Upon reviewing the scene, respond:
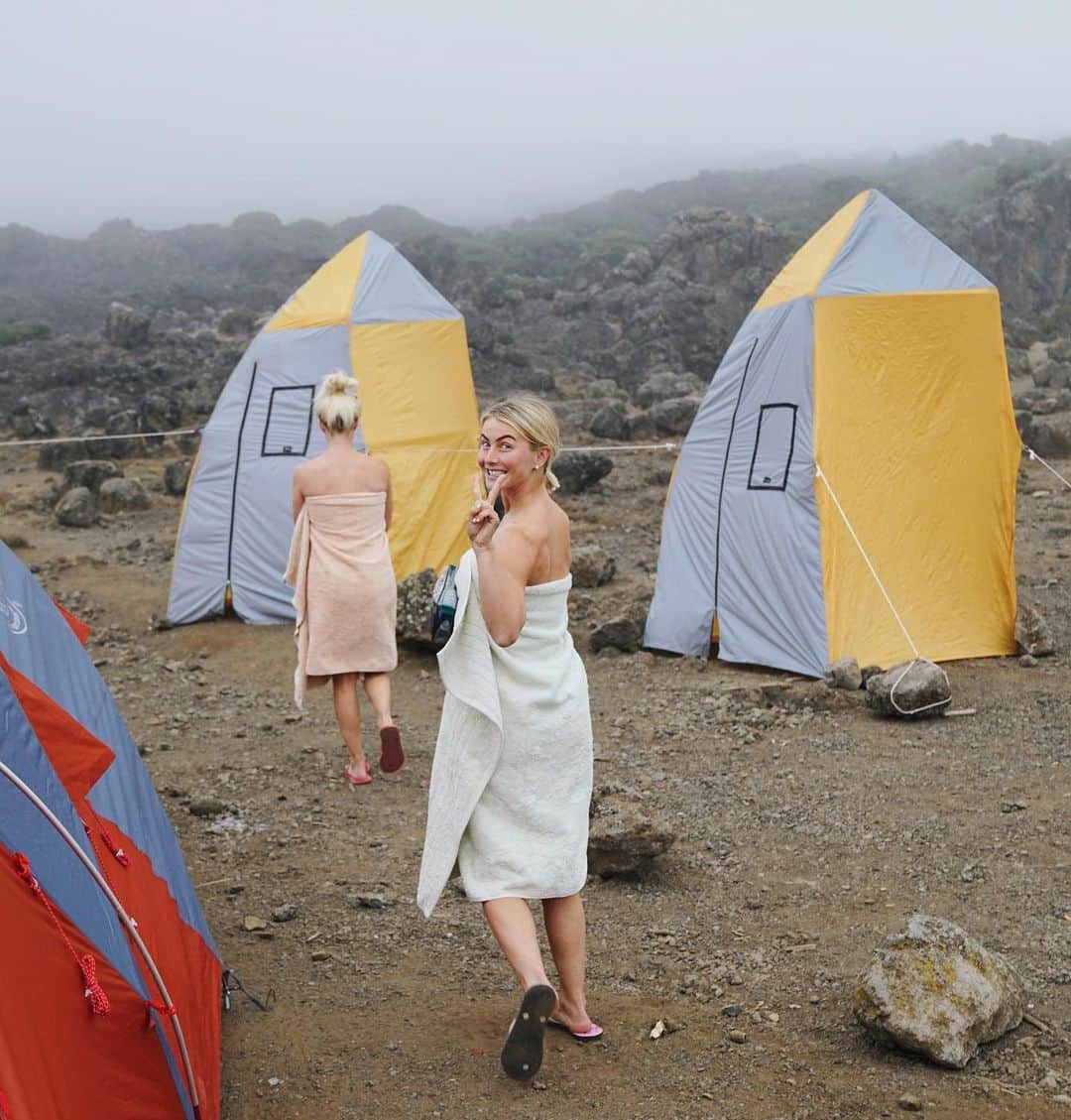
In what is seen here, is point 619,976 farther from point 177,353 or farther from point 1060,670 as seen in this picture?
point 177,353

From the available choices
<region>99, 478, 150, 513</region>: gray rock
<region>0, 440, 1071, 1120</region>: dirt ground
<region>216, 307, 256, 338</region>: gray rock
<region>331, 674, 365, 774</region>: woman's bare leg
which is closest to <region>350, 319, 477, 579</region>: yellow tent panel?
<region>0, 440, 1071, 1120</region>: dirt ground

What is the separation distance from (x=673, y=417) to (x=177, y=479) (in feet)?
23.2

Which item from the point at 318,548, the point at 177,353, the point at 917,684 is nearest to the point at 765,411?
the point at 917,684

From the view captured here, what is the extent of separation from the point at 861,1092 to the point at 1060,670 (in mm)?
4922

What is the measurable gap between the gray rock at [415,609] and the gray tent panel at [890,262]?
2930 millimetres

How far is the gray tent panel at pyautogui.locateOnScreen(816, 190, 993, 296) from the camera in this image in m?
7.95

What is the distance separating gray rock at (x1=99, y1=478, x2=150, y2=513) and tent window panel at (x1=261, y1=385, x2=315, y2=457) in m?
5.39

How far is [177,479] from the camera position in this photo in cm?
1567

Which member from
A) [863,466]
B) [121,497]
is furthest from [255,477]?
[121,497]

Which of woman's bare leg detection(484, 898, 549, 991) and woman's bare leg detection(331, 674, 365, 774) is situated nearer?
woman's bare leg detection(484, 898, 549, 991)

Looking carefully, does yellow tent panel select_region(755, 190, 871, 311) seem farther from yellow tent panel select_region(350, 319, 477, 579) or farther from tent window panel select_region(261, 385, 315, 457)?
tent window panel select_region(261, 385, 315, 457)

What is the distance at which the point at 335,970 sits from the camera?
13.9 ft

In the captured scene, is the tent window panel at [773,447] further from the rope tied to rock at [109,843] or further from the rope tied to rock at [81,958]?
the rope tied to rock at [81,958]

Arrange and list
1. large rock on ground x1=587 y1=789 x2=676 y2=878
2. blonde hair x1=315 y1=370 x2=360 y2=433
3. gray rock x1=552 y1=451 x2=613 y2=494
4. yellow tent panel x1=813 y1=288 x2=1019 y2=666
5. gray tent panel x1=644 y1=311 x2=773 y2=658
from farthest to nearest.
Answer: gray rock x1=552 y1=451 x2=613 y2=494, gray tent panel x1=644 y1=311 x2=773 y2=658, yellow tent panel x1=813 y1=288 x2=1019 y2=666, blonde hair x1=315 y1=370 x2=360 y2=433, large rock on ground x1=587 y1=789 x2=676 y2=878
